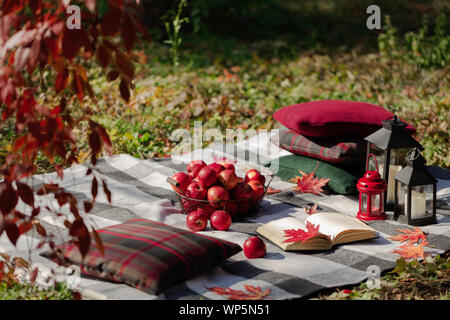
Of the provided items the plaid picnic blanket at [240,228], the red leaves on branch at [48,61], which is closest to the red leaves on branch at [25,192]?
the red leaves on branch at [48,61]

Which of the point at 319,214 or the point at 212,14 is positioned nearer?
the point at 319,214

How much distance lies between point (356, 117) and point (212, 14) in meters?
5.88

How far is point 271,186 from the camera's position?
12.5ft

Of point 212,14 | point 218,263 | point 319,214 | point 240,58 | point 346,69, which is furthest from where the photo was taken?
point 212,14

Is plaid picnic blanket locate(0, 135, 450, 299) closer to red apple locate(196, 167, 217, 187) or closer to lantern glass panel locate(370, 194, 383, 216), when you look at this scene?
lantern glass panel locate(370, 194, 383, 216)

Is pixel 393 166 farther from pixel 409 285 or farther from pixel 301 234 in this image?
pixel 409 285

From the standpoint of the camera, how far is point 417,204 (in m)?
3.18

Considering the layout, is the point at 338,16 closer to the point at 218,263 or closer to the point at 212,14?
the point at 212,14

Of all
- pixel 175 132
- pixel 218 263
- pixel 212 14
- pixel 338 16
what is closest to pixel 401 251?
pixel 218 263

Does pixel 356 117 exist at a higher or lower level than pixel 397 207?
higher

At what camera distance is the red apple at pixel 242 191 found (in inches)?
127

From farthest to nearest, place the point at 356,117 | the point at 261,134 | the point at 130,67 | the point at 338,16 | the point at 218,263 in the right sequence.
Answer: the point at 338,16 < the point at 261,134 < the point at 356,117 < the point at 218,263 < the point at 130,67

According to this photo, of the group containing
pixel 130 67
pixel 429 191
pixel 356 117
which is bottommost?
pixel 429 191

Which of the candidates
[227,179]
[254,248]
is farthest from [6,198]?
[227,179]
